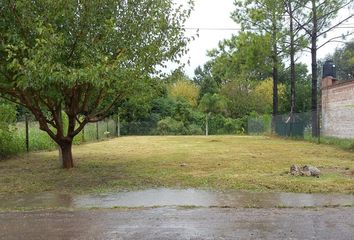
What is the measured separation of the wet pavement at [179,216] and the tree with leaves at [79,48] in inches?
101

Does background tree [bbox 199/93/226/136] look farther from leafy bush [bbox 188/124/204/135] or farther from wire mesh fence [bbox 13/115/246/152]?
leafy bush [bbox 188/124/204/135]

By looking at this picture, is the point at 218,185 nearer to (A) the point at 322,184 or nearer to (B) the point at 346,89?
(A) the point at 322,184

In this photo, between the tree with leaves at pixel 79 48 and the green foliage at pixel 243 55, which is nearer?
the tree with leaves at pixel 79 48

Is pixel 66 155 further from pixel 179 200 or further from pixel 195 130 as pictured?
pixel 195 130

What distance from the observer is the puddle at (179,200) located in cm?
830

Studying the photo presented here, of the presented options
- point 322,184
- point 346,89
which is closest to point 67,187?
point 322,184

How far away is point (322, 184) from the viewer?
1020 cm

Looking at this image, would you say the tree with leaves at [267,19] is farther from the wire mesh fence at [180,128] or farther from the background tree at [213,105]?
the background tree at [213,105]

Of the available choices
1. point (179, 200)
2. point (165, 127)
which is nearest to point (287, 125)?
point (165, 127)

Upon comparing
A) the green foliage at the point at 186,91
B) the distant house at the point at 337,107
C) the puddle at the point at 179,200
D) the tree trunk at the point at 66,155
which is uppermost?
the green foliage at the point at 186,91

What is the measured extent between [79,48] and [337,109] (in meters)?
23.2

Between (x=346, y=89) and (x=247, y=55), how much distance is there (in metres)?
9.41

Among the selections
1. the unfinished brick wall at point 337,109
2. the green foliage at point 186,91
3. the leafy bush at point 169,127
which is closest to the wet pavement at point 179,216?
the unfinished brick wall at point 337,109

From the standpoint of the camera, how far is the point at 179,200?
28.6ft
